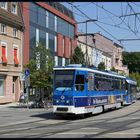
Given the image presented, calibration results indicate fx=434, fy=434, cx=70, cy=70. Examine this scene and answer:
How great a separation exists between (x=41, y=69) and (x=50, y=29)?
76.5 ft

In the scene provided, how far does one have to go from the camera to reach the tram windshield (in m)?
25.4

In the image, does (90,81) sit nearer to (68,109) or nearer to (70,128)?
(68,109)

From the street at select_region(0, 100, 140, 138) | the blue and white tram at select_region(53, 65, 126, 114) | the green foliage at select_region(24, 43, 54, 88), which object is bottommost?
the street at select_region(0, 100, 140, 138)

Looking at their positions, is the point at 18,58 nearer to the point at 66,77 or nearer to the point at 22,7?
the point at 22,7

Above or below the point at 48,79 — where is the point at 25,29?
above

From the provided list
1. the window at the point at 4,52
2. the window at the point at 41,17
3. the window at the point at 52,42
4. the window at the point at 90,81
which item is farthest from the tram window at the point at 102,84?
the window at the point at 52,42

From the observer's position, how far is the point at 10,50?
47000 millimetres

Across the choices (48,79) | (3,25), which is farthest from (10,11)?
(48,79)

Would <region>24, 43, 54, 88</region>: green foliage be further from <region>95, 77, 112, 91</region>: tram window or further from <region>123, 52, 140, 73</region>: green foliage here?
<region>123, 52, 140, 73</region>: green foliage

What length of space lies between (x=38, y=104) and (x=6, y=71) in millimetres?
9415

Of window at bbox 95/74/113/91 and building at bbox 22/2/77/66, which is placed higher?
building at bbox 22/2/77/66

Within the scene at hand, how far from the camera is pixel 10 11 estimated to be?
47062mm

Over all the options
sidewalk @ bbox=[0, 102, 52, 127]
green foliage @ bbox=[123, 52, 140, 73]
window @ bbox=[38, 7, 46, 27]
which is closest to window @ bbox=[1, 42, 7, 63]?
window @ bbox=[38, 7, 46, 27]

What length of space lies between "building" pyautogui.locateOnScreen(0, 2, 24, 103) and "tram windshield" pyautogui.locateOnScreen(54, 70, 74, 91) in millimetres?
19685
